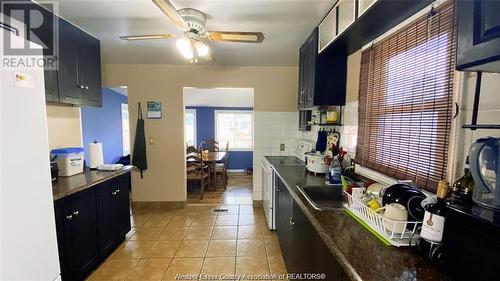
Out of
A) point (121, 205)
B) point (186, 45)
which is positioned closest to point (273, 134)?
point (186, 45)

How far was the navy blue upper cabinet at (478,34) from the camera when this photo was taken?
0.63m

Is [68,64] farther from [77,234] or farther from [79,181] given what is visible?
[77,234]

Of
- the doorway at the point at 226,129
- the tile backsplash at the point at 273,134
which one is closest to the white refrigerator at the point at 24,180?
the tile backsplash at the point at 273,134

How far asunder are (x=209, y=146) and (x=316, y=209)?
5.26 metres

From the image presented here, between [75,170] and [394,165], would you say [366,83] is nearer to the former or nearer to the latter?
[394,165]

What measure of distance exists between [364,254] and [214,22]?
2.18 m

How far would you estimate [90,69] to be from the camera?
8.24ft

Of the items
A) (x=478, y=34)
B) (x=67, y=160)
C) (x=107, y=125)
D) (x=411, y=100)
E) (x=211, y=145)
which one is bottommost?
(x=211, y=145)

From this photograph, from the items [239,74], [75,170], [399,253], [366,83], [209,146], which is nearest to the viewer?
[399,253]

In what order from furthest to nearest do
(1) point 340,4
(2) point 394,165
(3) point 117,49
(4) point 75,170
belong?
(3) point 117,49 → (4) point 75,170 → (1) point 340,4 → (2) point 394,165

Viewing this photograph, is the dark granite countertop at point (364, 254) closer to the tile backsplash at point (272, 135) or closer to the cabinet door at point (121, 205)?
the cabinet door at point (121, 205)

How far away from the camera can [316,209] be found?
1331mm

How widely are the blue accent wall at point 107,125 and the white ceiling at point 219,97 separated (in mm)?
1562

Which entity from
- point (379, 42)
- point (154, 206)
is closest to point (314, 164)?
point (379, 42)
